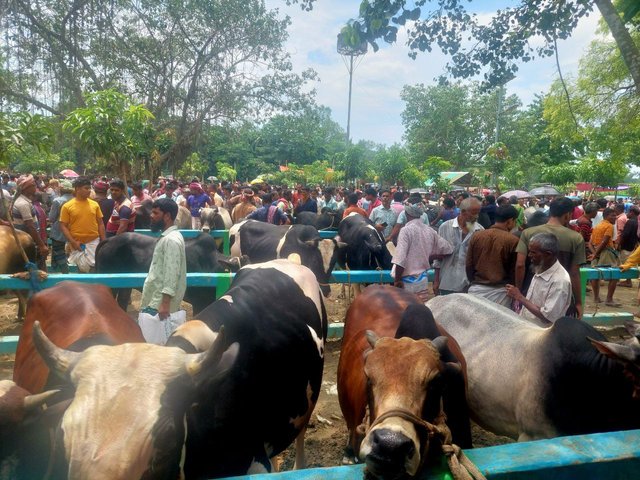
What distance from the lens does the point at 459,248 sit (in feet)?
20.6

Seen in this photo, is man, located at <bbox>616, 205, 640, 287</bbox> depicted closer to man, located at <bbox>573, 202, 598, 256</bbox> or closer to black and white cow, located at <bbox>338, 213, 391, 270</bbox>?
man, located at <bbox>573, 202, 598, 256</bbox>

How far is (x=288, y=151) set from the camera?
53844mm

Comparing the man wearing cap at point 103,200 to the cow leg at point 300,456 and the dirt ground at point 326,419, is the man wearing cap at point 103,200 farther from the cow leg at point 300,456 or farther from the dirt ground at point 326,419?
the cow leg at point 300,456

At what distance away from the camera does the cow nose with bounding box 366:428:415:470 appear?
68.0 inches

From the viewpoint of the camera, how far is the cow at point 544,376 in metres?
2.94

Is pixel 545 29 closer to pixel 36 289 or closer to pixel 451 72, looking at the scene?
pixel 451 72

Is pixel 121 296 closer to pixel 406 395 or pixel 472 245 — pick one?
pixel 472 245

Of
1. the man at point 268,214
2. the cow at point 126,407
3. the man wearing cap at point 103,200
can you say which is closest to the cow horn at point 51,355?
the cow at point 126,407

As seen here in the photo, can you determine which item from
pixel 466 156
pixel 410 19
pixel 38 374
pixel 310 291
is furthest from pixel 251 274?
pixel 466 156

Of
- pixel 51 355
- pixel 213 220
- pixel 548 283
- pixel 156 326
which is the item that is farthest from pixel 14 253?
pixel 548 283

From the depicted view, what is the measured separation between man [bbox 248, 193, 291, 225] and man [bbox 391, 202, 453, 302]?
5.33m

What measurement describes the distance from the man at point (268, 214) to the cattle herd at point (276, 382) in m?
5.68

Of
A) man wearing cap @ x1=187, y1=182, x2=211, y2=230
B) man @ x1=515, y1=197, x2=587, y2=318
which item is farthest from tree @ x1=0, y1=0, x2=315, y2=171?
man @ x1=515, y1=197, x2=587, y2=318

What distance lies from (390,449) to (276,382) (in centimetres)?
→ 170
